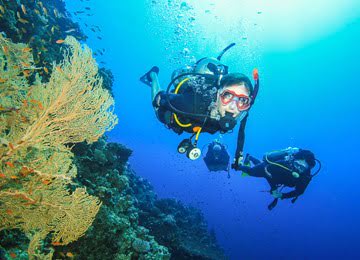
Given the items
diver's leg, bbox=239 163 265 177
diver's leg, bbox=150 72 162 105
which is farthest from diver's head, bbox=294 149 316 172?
diver's leg, bbox=150 72 162 105

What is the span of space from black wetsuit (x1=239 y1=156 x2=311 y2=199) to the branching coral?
5.41m

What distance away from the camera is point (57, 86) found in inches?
127

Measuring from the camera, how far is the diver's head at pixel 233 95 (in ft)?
13.9

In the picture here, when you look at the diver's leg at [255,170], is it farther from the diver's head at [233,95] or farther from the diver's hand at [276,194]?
the diver's head at [233,95]

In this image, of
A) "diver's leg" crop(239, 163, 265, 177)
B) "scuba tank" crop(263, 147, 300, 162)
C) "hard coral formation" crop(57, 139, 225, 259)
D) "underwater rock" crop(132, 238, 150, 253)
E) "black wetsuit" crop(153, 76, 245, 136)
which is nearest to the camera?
"black wetsuit" crop(153, 76, 245, 136)

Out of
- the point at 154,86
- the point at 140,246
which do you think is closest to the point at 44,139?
the point at 154,86

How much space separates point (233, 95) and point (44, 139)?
9.88 ft

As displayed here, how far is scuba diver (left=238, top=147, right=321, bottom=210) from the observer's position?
285 inches

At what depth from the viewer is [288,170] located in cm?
730

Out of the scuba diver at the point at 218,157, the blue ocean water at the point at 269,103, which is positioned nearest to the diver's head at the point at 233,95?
the scuba diver at the point at 218,157

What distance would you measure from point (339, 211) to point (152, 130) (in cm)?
8541

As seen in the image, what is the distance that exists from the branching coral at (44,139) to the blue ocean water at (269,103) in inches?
1327

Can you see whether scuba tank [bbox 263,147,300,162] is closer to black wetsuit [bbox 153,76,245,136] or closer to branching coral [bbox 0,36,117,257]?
black wetsuit [bbox 153,76,245,136]

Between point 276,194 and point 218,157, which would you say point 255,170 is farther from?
point 218,157
